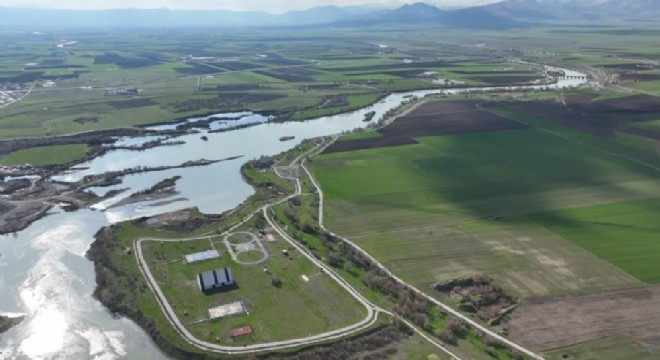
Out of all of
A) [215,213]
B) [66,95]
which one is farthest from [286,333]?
[66,95]

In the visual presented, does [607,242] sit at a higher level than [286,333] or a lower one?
higher

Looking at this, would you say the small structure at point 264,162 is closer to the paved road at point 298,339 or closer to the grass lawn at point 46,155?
the grass lawn at point 46,155

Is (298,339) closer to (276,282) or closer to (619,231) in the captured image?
(276,282)

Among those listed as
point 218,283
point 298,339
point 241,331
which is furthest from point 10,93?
point 298,339

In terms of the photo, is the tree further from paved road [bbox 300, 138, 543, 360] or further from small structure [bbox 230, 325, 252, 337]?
paved road [bbox 300, 138, 543, 360]

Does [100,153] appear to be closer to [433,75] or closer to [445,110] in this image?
[445,110]

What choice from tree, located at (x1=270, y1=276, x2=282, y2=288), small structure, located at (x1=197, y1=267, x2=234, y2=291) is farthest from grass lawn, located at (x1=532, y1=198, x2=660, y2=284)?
small structure, located at (x1=197, y1=267, x2=234, y2=291)
